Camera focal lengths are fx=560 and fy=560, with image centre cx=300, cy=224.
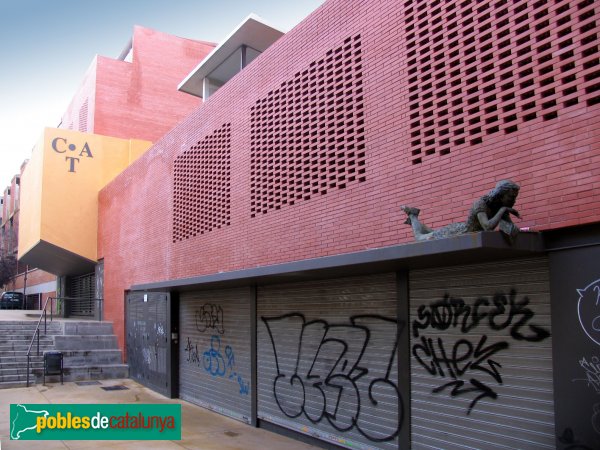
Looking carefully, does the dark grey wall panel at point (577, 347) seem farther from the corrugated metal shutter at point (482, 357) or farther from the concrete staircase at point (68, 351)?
the concrete staircase at point (68, 351)

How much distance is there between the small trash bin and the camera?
1579cm

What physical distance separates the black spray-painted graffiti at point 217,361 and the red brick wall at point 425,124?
1777 mm

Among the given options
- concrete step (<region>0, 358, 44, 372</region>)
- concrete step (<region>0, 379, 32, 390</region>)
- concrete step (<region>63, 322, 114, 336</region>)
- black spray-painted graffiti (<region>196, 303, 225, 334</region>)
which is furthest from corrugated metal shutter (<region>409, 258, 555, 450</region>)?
concrete step (<region>63, 322, 114, 336</region>)

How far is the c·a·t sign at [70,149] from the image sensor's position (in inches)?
899

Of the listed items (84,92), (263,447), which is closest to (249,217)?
(263,447)

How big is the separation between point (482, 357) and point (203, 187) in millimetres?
9020

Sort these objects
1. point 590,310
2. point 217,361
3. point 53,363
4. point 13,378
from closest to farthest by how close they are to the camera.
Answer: point 590,310
point 217,361
point 13,378
point 53,363

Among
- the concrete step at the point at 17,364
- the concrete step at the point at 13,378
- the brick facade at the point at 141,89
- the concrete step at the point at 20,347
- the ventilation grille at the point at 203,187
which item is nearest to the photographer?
the ventilation grille at the point at 203,187

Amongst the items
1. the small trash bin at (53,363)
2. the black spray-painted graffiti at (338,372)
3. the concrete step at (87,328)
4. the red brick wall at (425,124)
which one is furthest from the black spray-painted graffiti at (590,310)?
the concrete step at (87,328)

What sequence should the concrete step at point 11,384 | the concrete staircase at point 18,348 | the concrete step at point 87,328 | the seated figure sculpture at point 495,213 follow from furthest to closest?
the concrete step at point 87,328, the concrete staircase at point 18,348, the concrete step at point 11,384, the seated figure sculpture at point 495,213

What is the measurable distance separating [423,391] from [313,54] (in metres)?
6.04

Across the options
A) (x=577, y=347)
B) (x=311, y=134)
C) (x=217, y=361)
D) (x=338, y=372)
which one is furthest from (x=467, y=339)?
(x=217, y=361)

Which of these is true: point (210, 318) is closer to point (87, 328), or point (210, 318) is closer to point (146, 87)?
point (87, 328)

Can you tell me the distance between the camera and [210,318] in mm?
12609
